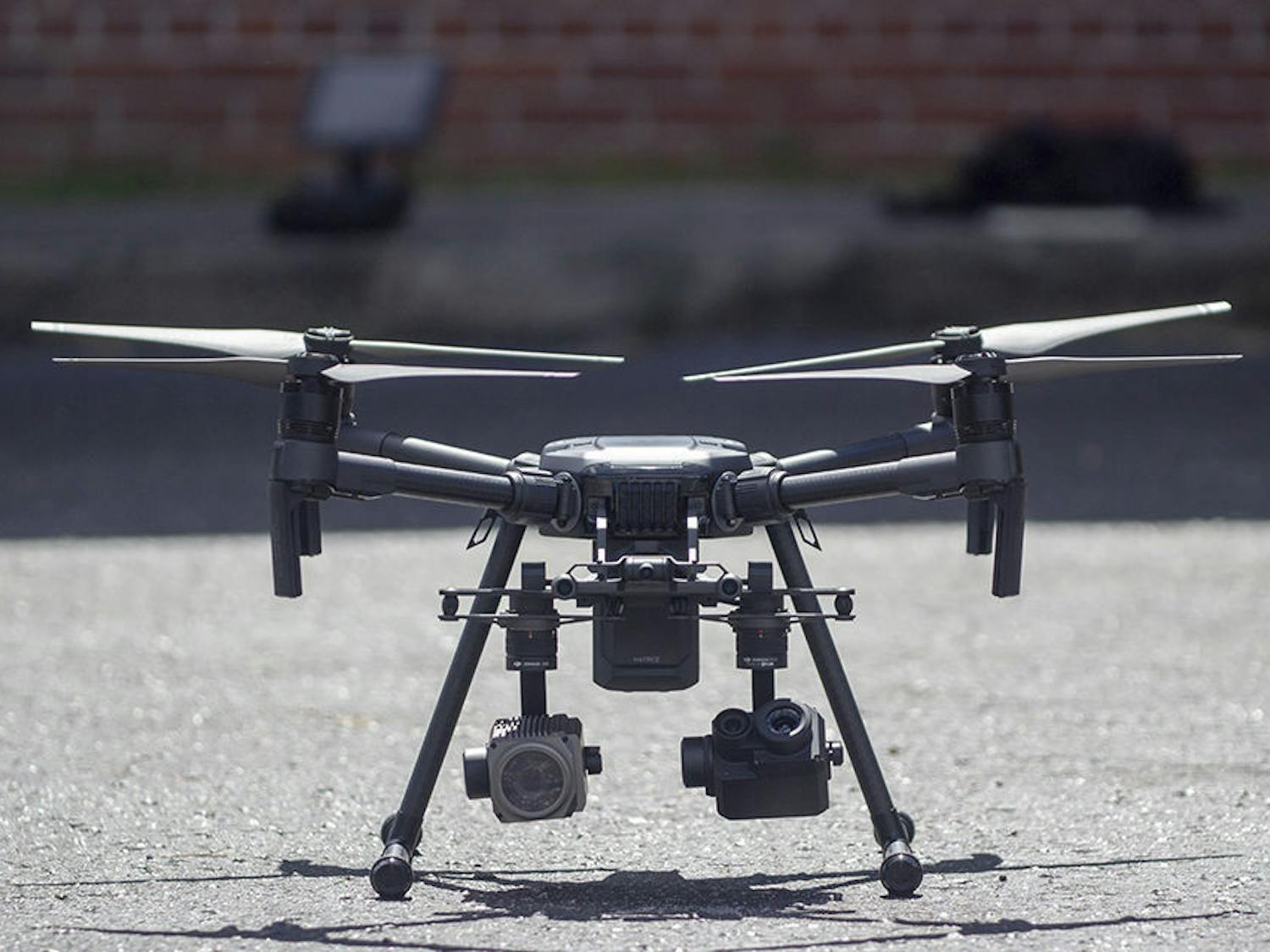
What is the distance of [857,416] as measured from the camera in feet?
36.8

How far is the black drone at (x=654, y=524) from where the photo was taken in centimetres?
436

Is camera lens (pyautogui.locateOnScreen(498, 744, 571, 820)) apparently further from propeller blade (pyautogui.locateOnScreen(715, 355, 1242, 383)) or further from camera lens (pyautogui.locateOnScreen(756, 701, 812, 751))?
propeller blade (pyautogui.locateOnScreen(715, 355, 1242, 383))

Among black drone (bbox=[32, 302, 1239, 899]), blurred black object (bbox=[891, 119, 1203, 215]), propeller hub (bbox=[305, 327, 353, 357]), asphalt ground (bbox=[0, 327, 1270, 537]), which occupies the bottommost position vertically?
black drone (bbox=[32, 302, 1239, 899])

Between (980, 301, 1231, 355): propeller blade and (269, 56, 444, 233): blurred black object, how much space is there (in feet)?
28.7

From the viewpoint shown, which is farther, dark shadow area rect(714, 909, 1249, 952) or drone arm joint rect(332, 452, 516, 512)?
drone arm joint rect(332, 452, 516, 512)

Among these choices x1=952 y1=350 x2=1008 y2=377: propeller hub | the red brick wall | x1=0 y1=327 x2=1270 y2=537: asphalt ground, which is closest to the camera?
x1=952 y1=350 x2=1008 y2=377: propeller hub

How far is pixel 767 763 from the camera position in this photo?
4.48 m

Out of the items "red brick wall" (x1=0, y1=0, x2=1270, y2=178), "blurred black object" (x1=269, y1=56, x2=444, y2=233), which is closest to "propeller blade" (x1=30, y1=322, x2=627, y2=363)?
"blurred black object" (x1=269, y1=56, x2=444, y2=233)

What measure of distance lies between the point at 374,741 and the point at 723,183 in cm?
892

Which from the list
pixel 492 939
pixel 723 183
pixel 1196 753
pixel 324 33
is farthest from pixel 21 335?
pixel 492 939

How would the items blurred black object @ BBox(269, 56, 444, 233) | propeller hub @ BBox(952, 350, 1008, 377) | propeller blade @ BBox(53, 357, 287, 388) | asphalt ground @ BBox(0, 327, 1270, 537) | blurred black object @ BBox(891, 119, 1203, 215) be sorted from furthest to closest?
blurred black object @ BBox(891, 119, 1203, 215)
blurred black object @ BBox(269, 56, 444, 233)
asphalt ground @ BBox(0, 327, 1270, 537)
propeller blade @ BBox(53, 357, 287, 388)
propeller hub @ BBox(952, 350, 1008, 377)

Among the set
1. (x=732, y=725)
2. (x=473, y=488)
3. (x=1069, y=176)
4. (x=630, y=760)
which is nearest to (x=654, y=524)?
(x=473, y=488)

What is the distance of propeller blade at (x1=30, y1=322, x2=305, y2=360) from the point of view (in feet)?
15.0

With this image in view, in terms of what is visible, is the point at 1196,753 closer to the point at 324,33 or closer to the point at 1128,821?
the point at 1128,821
